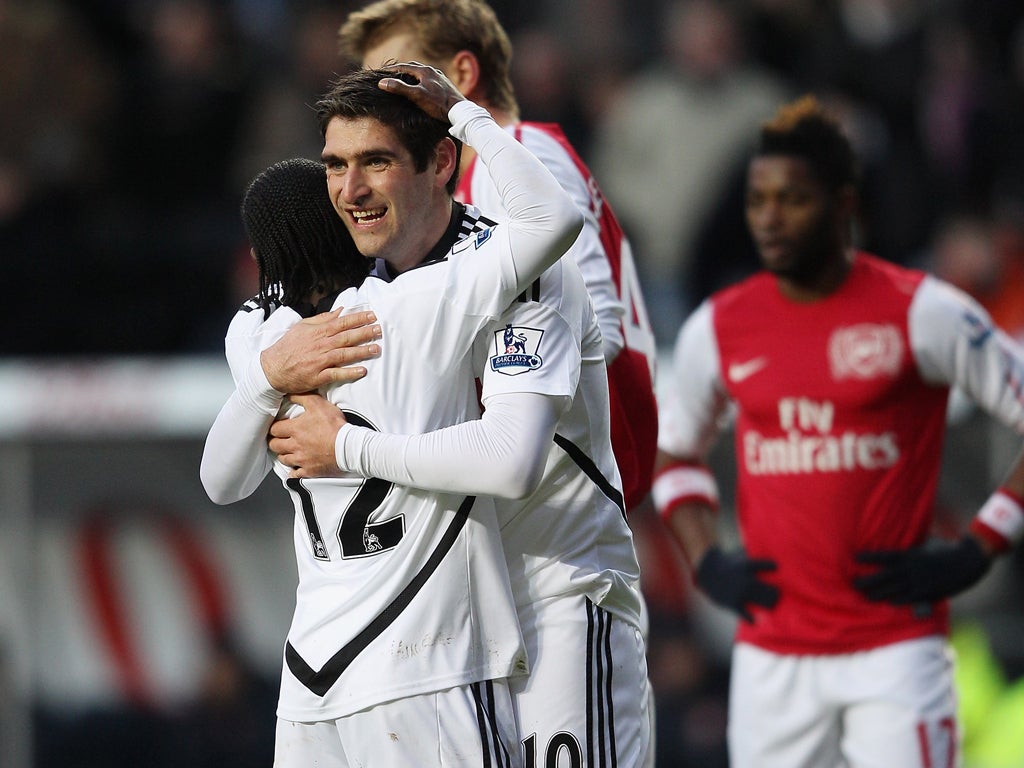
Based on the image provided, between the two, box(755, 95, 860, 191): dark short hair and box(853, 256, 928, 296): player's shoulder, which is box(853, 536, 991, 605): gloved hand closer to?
box(853, 256, 928, 296): player's shoulder

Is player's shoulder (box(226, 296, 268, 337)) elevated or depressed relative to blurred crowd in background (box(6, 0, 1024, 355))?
depressed

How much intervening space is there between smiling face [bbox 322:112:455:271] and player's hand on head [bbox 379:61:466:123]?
90 millimetres

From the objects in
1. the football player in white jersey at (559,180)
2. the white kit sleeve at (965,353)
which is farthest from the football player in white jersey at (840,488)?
the football player in white jersey at (559,180)

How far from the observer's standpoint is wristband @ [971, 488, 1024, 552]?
512 cm

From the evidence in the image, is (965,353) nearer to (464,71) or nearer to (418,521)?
(464,71)

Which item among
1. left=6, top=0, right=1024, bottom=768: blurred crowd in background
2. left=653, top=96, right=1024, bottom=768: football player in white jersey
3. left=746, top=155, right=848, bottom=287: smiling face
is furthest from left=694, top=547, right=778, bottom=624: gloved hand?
left=6, top=0, right=1024, bottom=768: blurred crowd in background

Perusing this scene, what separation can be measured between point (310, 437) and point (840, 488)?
2220 millimetres

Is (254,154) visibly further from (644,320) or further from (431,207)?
(431,207)

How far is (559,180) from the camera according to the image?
4.11 meters

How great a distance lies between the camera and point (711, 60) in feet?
30.6

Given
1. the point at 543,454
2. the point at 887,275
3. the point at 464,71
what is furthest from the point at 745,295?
the point at 543,454

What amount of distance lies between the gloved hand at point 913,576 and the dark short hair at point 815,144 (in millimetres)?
1194

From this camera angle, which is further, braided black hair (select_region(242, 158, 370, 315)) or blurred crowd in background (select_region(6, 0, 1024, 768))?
blurred crowd in background (select_region(6, 0, 1024, 768))

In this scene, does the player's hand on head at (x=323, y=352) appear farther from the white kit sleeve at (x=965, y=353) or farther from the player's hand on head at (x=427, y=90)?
the white kit sleeve at (x=965, y=353)
